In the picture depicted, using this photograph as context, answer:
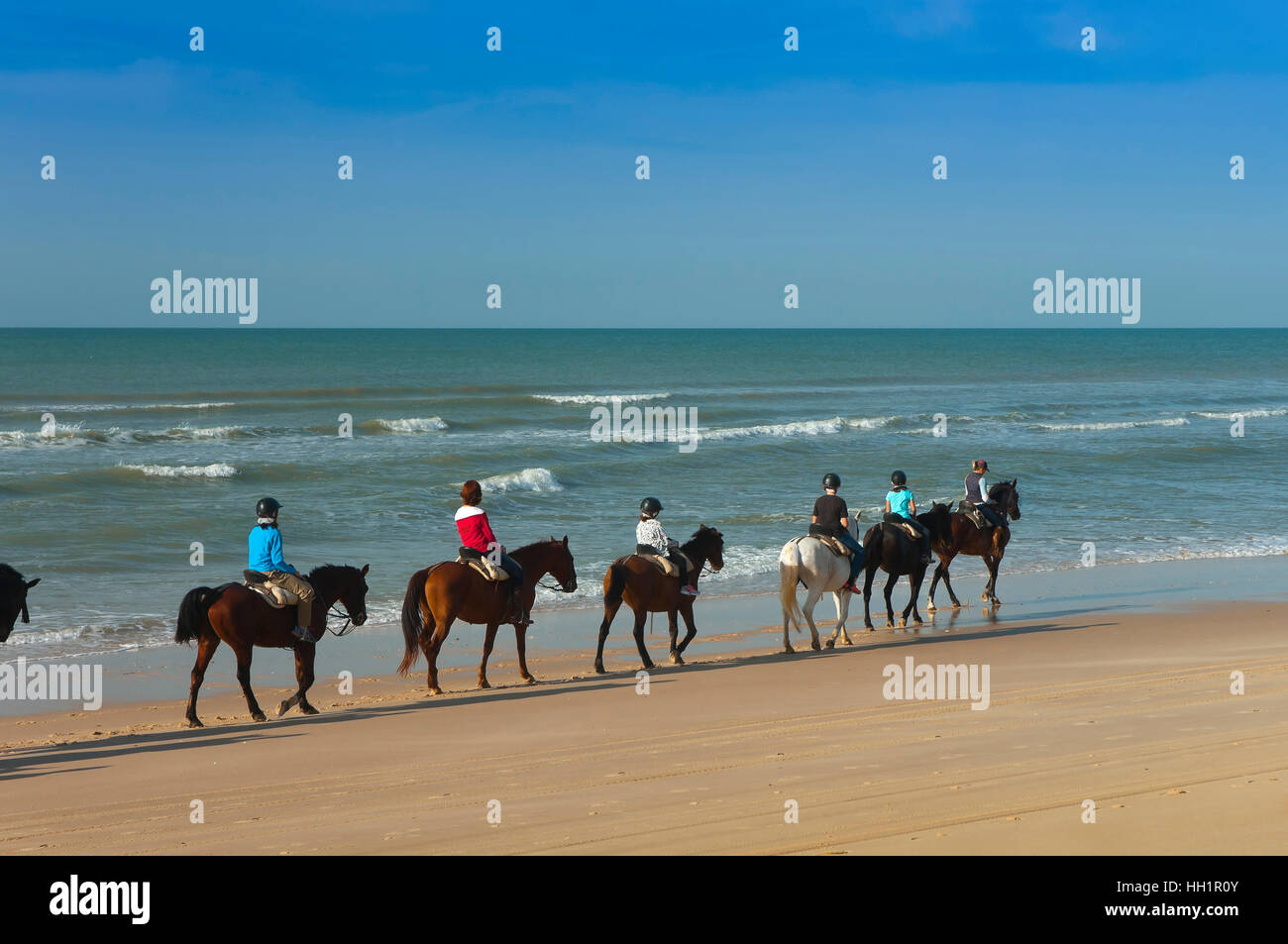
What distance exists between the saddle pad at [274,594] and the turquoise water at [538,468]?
4.33 metres

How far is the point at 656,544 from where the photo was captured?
13.7m

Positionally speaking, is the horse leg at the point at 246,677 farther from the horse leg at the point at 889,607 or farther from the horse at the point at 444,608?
the horse leg at the point at 889,607

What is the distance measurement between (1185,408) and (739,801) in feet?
178

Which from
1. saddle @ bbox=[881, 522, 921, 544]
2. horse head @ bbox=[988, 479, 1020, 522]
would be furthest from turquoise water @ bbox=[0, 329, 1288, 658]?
saddle @ bbox=[881, 522, 921, 544]

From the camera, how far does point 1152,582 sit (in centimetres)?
1900

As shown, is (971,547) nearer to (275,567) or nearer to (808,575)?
(808,575)

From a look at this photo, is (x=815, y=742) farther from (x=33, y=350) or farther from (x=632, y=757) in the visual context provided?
(x=33, y=350)

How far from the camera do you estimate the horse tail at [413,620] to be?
1223cm

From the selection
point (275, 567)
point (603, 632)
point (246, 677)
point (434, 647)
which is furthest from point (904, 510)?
point (246, 677)

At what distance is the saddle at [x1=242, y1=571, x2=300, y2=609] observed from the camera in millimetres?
11055

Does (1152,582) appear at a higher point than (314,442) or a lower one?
lower

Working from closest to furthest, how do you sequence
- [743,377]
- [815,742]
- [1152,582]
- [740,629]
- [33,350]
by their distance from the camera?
[815,742]
[740,629]
[1152,582]
[743,377]
[33,350]

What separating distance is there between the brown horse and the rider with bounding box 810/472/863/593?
6203 millimetres
